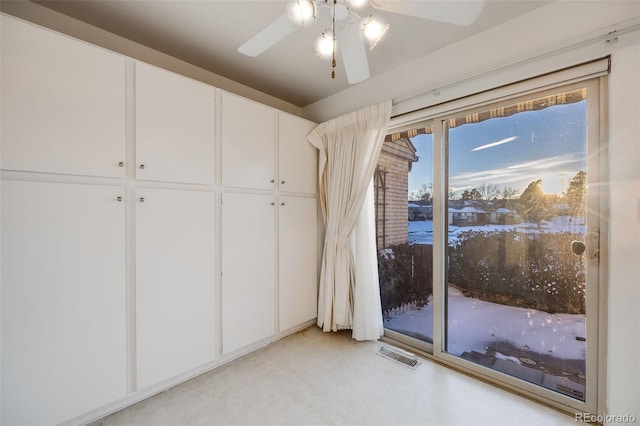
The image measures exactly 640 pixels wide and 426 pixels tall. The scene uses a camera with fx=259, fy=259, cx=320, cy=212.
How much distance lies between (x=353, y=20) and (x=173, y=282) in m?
1.88

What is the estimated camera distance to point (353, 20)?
1.13 meters

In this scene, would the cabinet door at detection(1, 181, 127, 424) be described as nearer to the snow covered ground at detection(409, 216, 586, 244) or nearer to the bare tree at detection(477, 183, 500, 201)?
the snow covered ground at detection(409, 216, 586, 244)

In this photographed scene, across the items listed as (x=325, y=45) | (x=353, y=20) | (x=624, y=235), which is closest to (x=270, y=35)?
(x=325, y=45)

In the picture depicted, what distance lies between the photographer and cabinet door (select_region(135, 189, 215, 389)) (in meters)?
1.67

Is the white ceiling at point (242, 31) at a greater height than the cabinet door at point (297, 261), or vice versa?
the white ceiling at point (242, 31)

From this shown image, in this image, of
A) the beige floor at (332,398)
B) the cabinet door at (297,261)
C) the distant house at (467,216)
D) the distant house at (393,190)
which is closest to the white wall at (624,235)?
the beige floor at (332,398)

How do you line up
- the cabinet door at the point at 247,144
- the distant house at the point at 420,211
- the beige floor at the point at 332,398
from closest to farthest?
the beige floor at the point at 332,398 < the cabinet door at the point at 247,144 < the distant house at the point at 420,211

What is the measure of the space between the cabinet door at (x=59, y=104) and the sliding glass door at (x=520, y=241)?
2261 mm

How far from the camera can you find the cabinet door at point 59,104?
4.18ft

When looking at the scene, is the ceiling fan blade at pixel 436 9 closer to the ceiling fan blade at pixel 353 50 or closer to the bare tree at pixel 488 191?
the ceiling fan blade at pixel 353 50

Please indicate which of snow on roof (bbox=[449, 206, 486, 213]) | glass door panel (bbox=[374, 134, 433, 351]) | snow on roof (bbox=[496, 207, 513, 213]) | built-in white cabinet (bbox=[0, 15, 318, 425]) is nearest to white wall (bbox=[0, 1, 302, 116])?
built-in white cabinet (bbox=[0, 15, 318, 425])

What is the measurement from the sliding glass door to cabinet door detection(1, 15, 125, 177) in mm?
2261

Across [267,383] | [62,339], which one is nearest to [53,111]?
[62,339]

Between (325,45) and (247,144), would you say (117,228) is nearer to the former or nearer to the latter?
(247,144)
